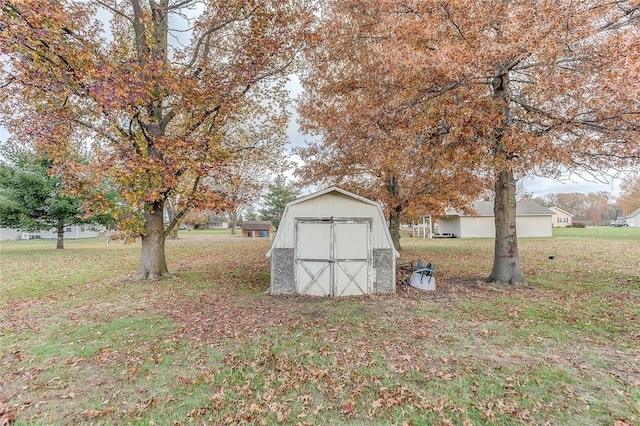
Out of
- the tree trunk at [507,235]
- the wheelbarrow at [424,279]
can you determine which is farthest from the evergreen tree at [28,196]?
the tree trunk at [507,235]

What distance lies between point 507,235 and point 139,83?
426 inches

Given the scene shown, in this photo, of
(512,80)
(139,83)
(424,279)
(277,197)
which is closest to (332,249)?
(424,279)

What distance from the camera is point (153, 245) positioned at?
406 inches

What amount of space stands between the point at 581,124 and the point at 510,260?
402 cm

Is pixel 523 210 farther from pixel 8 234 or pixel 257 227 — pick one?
pixel 8 234

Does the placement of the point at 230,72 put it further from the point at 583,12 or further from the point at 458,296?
the point at 458,296

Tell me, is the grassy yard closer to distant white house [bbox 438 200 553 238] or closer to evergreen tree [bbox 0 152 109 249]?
evergreen tree [bbox 0 152 109 249]

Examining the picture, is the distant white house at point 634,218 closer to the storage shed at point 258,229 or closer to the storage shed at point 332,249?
the storage shed at point 258,229

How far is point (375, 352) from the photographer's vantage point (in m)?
4.79

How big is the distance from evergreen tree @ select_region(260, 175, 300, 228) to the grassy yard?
30501mm

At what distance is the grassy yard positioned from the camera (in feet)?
11.2

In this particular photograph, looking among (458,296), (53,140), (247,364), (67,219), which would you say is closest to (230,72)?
(53,140)

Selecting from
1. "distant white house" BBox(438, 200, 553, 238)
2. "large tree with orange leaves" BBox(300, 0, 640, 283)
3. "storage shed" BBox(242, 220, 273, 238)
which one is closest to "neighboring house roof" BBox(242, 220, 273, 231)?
"storage shed" BBox(242, 220, 273, 238)

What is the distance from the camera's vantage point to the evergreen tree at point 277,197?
3922cm
